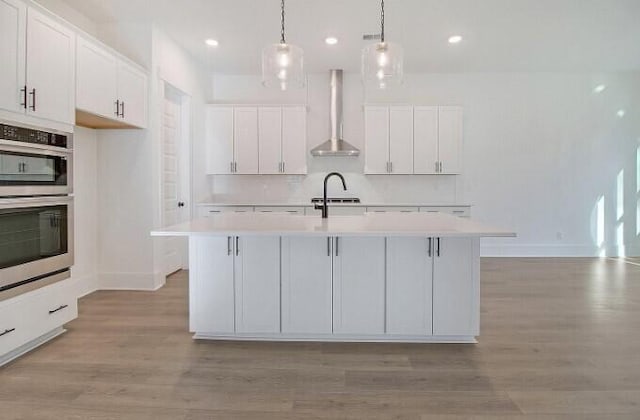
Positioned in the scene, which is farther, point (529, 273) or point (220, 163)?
point (220, 163)

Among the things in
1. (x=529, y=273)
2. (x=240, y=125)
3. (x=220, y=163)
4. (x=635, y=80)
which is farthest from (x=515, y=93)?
(x=220, y=163)

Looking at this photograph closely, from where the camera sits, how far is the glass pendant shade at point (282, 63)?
118 inches

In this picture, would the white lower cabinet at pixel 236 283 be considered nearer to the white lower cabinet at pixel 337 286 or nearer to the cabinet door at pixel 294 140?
the white lower cabinet at pixel 337 286

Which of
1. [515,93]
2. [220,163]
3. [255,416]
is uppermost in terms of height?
[515,93]

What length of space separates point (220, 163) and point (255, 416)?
15.2 ft

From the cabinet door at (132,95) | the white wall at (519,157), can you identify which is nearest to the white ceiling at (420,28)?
the white wall at (519,157)

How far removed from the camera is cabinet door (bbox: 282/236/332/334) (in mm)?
2832

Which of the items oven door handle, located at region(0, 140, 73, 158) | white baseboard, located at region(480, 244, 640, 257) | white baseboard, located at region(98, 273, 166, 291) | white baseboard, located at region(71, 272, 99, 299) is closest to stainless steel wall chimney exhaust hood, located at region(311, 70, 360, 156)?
white baseboard, located at region(480, 244, 640, 257)

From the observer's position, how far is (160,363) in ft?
8.27

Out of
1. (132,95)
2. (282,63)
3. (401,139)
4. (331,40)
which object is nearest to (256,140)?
(331,40)

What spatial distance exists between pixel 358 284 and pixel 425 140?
12.3ft

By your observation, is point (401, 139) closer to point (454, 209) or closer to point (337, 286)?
point (454, 209)

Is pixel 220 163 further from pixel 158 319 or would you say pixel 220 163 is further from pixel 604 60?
pixel 604 60

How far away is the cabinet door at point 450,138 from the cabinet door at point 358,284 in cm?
361
